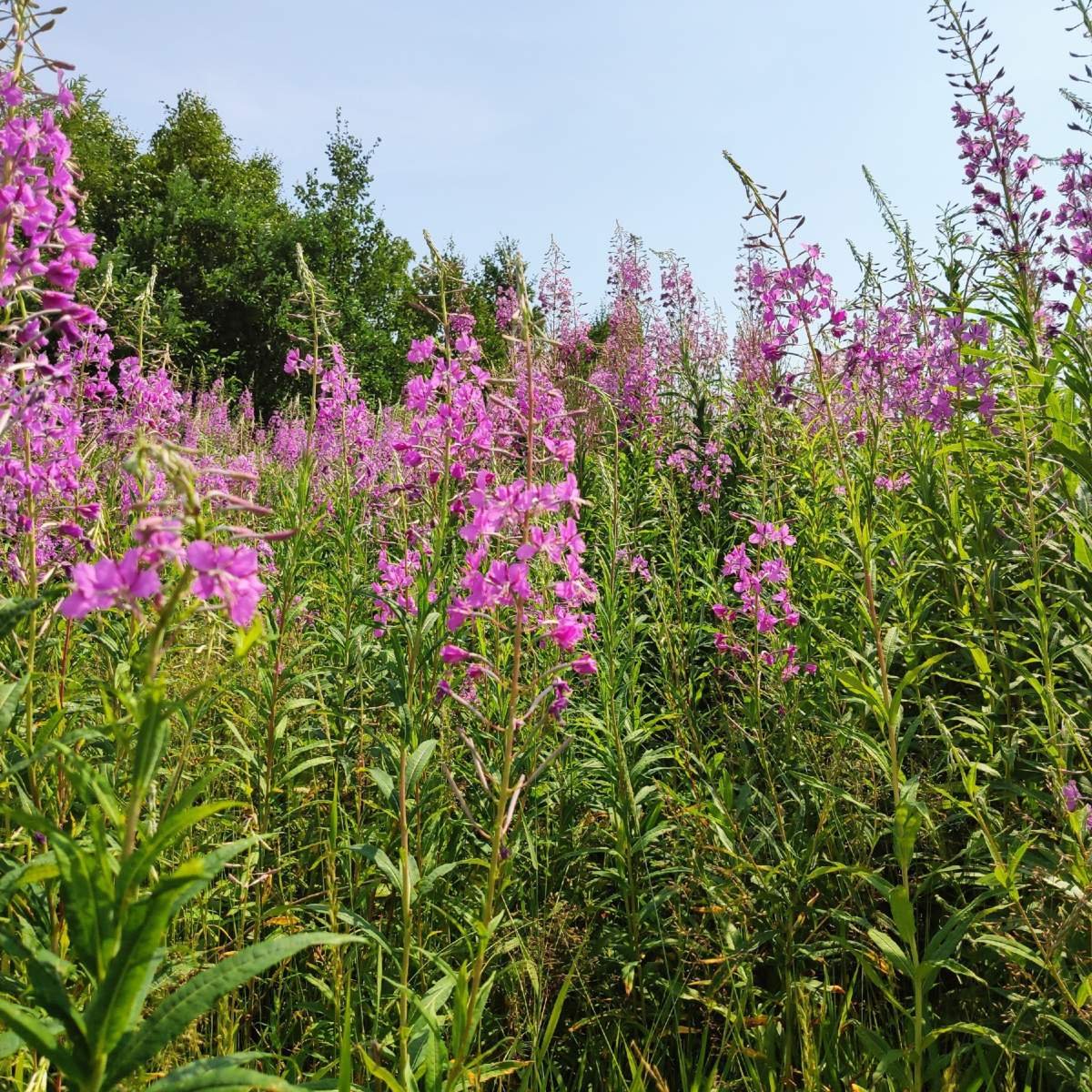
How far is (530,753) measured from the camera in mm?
2850

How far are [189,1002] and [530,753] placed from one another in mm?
1765

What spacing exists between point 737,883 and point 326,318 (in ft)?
9.87

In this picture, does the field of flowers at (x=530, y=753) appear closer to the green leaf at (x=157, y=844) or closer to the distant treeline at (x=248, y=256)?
the green leaf at (x=157, y=844)

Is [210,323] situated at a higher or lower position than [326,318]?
higher

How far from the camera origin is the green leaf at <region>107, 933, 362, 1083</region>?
1.12 metres

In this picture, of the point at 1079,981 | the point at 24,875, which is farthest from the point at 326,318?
the point at 1079,981

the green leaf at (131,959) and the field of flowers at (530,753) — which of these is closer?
the green leaf at (131,959)

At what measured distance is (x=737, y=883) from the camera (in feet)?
8.79

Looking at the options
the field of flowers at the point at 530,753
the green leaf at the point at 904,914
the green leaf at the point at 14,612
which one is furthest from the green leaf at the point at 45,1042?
the green leaf at the point at 904,914

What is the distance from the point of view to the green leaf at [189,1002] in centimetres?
112

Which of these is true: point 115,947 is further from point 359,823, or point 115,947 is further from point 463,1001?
point 359,823

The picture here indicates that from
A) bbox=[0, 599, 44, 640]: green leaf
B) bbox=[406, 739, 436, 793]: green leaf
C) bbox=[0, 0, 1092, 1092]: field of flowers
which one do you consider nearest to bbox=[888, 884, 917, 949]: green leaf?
bbox=[0, 0, 1092, 1092]: field of flowers

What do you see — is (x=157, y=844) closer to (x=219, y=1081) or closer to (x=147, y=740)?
(x=147, y=740)

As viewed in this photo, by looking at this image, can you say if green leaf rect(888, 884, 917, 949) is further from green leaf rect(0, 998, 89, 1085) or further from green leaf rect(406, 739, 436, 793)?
green leaf rect(0, 998, 89, 1085)
